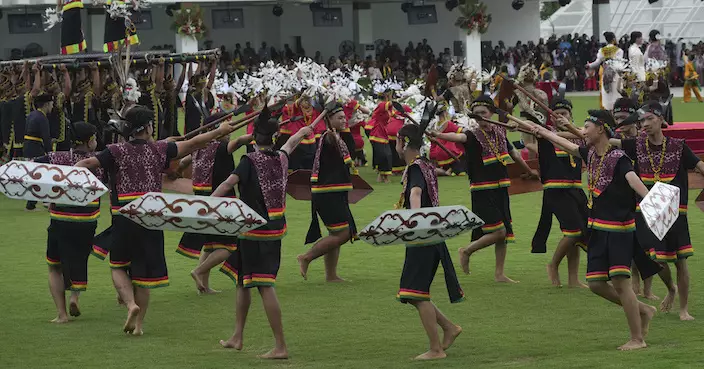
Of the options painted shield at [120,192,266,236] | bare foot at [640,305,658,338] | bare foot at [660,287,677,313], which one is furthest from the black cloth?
bare foot at [640,305,658,338]

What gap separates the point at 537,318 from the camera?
376 inches

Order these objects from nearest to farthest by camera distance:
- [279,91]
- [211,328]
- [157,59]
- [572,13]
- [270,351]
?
1. [270,351]
2. [211,328]
3. [279,91]
4. [157,59]
5. [572,13]

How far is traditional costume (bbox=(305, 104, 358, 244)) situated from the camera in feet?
36.9

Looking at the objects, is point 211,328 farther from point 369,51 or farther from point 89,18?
point 369,51

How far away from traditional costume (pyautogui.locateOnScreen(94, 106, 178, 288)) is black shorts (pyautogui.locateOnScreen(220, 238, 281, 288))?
2.56 ft

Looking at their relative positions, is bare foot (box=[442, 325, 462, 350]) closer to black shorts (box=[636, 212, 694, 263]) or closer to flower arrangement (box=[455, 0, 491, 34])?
black shorts (box=[636, 212, 694, 263])

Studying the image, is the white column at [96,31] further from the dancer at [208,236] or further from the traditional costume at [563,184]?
the traditional costume at [563,184]

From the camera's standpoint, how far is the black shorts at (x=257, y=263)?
335 inches

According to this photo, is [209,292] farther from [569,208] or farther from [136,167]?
[569,208]

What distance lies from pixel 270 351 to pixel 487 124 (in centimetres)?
360

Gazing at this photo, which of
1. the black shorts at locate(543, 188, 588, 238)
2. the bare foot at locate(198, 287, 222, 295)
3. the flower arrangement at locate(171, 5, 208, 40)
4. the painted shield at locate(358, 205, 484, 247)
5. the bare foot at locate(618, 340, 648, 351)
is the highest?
the flower arrangement at locate(171, 5, 208, 40)

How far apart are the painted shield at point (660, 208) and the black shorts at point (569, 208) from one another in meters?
2.22

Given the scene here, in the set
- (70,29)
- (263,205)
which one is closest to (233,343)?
(263,205)

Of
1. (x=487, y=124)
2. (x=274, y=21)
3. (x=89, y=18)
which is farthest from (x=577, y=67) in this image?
(x=487, y=124)
